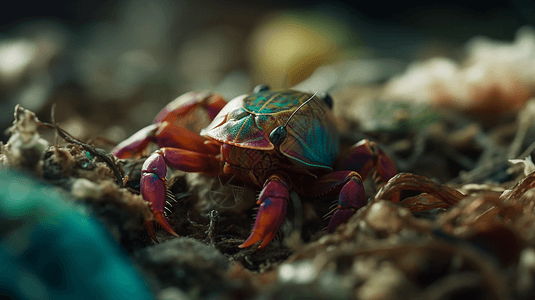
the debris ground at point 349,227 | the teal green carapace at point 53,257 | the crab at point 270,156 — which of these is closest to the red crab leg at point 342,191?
the crab at point 270,156

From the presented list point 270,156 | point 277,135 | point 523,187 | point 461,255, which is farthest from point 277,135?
point 523,187

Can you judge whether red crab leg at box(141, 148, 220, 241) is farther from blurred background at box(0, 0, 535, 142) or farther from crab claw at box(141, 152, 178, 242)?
blurred background at box(0, 0, 535, 142)

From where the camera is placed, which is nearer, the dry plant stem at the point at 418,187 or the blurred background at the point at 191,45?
the dry plant stem at the point at 418,187

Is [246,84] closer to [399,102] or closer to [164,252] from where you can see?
[399,102]

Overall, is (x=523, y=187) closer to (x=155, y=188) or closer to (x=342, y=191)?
(x=342, y=191)

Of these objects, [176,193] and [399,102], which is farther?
[399,102]

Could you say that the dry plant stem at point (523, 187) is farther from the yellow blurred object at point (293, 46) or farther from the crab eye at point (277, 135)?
the yellow blurred object at point (293, 46)

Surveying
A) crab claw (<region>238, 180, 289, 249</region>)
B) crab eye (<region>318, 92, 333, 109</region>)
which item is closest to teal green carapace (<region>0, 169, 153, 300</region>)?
crab claw (<region>238, 180, 289, 249</region>)

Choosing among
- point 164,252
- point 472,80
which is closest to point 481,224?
point 164,252
